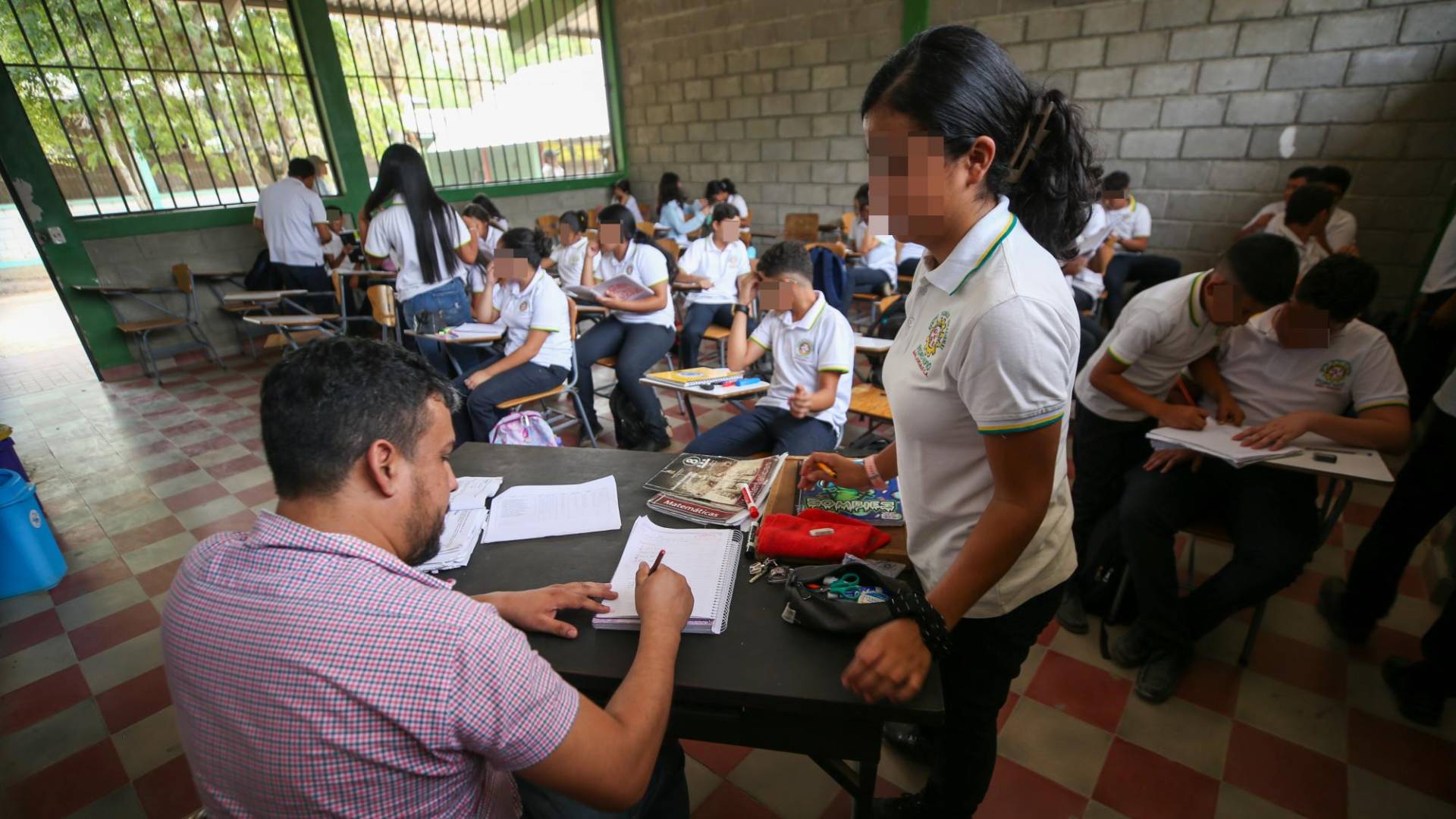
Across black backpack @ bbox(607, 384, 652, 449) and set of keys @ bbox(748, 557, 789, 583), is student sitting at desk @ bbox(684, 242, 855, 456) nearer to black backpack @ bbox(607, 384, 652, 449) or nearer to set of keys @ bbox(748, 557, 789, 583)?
black backpack @ bbox(607, 384, 652, 449)

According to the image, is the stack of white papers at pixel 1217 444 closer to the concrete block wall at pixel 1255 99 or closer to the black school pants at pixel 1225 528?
the black school pants at pixel 1225 528

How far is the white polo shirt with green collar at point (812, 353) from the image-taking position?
2.37 metres

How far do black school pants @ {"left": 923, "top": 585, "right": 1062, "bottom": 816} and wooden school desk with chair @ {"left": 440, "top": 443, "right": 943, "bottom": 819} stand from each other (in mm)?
197

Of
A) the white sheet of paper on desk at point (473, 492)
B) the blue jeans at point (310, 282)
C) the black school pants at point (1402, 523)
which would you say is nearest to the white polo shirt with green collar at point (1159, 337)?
the black school pants at point (1402, 523)

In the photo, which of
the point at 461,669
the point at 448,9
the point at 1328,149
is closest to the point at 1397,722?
the point at 461,669

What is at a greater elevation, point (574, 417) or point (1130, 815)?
Result: point (574, 417)

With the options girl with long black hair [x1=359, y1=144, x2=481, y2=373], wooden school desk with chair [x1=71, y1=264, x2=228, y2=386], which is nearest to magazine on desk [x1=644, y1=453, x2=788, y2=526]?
girl with long black hair [x1=359, y1=144, x2=481, y2=373]

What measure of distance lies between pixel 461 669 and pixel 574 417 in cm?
301

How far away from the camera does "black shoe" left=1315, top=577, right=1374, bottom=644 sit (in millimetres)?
2008

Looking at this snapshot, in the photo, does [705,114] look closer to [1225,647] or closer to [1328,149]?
[1328,149]

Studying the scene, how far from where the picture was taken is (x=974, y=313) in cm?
79

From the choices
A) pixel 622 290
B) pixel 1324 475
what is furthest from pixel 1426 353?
pixel 622 290

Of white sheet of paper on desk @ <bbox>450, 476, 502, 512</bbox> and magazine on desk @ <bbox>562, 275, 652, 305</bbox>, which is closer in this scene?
white sheet of paper on desk @ <bbox>450, 476, 502, 512</bbox>

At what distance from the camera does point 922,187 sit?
2.67ft
